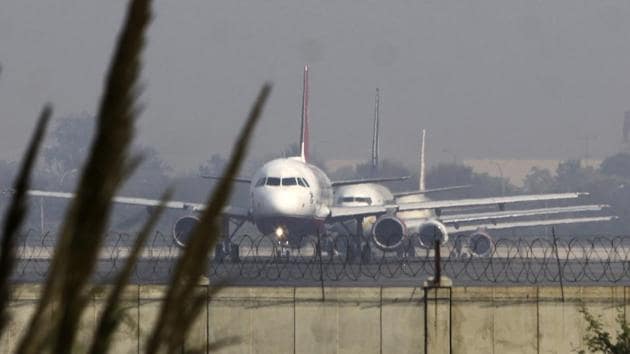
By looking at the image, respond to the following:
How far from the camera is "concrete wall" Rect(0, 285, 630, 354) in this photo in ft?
87.0

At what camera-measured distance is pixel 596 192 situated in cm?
17575

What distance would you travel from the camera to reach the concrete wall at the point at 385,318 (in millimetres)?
26531

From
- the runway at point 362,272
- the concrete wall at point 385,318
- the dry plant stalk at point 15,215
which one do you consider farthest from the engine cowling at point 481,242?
the dry plant stalk at point 15,215

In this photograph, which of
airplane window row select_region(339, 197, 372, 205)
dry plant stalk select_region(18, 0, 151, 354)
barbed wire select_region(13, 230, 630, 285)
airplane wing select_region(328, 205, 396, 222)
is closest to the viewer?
dry plant stalk select_region(18, 0, 151, 354)

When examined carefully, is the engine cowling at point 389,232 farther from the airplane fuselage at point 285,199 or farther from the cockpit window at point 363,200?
the cockpit window at point 363,200

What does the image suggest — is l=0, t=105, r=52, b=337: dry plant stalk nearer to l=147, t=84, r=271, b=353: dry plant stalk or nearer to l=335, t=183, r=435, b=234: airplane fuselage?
l=147, t=84, r=271, b=353: dry plant stalk

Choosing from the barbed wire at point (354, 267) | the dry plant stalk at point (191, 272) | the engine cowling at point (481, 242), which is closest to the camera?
the dry plant stalk at point (191, 272)

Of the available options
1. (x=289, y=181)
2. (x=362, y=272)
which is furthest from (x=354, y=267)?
(x=362, y=272)

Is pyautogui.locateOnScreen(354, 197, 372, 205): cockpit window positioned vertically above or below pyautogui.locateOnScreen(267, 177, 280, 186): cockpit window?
above

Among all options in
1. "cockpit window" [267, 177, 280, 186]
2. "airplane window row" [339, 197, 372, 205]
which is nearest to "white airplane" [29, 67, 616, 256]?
"cockpit window" [267, 177, 280, 186]

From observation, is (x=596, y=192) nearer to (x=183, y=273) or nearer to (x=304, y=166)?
(x=304, y=166)

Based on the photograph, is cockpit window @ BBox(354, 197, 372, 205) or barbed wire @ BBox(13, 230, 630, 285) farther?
cockpit window @ BBox(354, 197, 372, 205)

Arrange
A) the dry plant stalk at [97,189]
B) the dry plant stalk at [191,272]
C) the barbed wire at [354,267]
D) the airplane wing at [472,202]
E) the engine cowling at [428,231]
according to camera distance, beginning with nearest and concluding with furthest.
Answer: the dry plant stalk at [97,189] < the dry plant stalk at [191,272] < the barbed wire at [354,267] < the engine cowling at [428,231] < the airplane wing at [472,202]

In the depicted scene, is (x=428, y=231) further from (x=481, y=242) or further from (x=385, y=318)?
(x=385, y=318)
